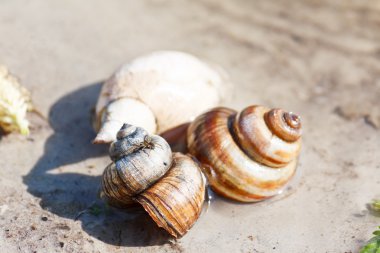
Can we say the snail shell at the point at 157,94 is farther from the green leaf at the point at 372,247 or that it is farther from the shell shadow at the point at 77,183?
the green leaf at the point at 372,247

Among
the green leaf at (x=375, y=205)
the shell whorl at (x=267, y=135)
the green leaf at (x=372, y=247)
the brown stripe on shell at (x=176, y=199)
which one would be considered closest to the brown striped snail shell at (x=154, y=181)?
the brown stripe on shell at (x=176, y=199)

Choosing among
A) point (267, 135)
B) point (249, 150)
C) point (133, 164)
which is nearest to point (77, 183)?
point (133, 164)

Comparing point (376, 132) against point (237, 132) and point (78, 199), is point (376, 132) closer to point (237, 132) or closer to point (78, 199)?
point (237, 132)

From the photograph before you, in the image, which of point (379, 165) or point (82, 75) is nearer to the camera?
point (379, 165)

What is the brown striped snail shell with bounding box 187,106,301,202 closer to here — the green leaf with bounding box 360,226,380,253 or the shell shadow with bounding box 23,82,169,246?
the shell shadow with bounding box 23,82,169,246

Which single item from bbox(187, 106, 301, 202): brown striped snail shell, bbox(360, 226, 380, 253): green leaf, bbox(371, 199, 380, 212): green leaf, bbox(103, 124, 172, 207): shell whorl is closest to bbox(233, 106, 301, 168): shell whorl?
bbox(187, 106, 301, 202): brown striped snail shell

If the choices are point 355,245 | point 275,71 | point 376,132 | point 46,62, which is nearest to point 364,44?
point 275,71
